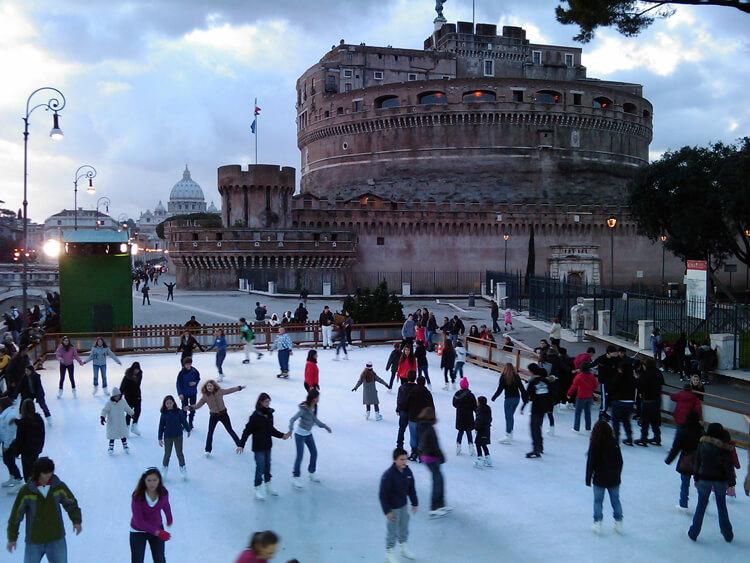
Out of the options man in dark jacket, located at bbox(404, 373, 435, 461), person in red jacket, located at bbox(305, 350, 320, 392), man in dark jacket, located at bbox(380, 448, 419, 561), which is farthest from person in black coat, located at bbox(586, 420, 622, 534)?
person in red jacket, located at bbox(305, 350, 320, 392)

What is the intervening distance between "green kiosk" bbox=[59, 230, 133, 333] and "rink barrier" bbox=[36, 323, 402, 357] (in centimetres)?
106

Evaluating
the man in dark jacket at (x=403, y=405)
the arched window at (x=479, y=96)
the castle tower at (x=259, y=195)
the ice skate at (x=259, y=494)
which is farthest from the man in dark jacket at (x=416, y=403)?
the arched window at (x=479, y=96)

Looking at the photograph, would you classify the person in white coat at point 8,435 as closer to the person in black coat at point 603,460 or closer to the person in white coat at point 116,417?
the person in white coat at point 116,417

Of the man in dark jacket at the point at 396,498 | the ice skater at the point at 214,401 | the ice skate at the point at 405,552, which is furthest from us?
the ice skater at the point at 214,401

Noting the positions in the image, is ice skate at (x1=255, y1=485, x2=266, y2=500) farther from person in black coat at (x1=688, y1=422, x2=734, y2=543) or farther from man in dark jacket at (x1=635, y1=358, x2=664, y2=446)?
man in dark jacket at (x1=635, y1=358, x2=664, y2=446)

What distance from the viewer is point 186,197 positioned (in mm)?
148125

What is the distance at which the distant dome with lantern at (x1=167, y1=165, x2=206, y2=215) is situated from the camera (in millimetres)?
147250

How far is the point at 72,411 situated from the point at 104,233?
9.89 metres

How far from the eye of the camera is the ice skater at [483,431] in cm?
883

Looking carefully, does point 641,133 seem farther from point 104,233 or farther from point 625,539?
point 625,539

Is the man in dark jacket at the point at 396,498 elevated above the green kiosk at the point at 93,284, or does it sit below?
below

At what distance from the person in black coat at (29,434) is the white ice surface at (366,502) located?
672 mm

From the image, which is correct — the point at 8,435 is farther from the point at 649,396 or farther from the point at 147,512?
the point at 649,396

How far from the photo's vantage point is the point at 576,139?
55.7 metres
